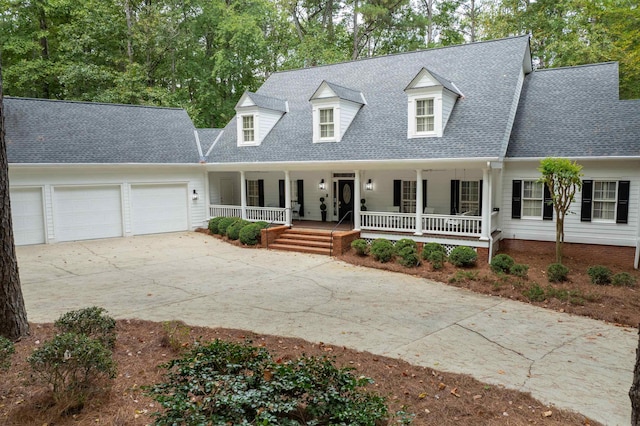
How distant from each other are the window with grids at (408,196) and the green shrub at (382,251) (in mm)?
3681

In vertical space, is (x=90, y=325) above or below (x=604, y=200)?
below

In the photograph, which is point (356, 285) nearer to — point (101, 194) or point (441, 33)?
point (101, 194)

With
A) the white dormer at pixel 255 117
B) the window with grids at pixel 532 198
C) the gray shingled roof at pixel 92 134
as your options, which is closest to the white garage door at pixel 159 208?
the gray shingled roof at pixel 92 134

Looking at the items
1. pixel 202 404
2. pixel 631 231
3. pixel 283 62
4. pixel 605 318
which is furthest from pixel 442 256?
pixel 283 62

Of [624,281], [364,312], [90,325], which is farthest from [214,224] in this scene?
[624,281]

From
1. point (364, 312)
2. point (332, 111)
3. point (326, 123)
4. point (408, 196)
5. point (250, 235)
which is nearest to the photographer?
point (364, 312)

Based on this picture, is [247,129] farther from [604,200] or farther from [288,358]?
[288,358]

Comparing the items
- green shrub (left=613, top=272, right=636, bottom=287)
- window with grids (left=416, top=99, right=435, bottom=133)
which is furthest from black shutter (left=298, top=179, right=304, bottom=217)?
green shrub (left=613, top=272, right=636, bottom=287)

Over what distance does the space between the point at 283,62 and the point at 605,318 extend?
91.7 feet

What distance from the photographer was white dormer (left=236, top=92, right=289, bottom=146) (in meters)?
19.3

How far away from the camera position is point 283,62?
32.1 meters

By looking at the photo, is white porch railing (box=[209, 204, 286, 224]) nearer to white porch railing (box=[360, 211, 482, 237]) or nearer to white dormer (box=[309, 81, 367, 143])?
white dormer (box=[309, 81, 367, 143])

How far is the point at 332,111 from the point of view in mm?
17375

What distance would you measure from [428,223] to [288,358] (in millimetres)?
10079
